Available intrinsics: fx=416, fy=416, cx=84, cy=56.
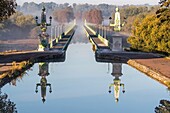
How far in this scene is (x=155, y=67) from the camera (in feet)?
81.5

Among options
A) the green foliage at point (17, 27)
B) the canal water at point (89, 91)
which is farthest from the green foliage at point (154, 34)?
the green foliage at point (17, 27)

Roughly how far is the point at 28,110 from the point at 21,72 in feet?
28.9

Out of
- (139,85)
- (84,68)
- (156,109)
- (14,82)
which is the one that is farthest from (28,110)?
(84,68)

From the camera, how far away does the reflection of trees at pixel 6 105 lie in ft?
47.9

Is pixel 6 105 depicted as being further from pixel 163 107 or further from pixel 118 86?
pixel 118 86

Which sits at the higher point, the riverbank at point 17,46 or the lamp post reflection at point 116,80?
the lamp post reflection at point 116,80

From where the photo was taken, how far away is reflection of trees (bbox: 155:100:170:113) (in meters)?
15.0

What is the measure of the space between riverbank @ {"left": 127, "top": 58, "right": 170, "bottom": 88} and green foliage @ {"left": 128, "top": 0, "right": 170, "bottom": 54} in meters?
3.20

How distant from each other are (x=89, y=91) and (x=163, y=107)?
14.4 ft

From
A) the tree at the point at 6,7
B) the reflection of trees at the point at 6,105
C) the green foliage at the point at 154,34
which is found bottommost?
the reflection of trees at the point at 6,105

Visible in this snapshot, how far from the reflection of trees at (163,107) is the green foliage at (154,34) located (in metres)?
14.1

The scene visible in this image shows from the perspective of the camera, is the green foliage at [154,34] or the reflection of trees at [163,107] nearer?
the reflection of trees at [163,107]

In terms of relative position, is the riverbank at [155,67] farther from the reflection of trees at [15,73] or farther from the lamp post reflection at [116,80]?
the reflection of trees at [15,73]

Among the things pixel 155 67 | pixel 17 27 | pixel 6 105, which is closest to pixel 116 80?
pixel 155 67
